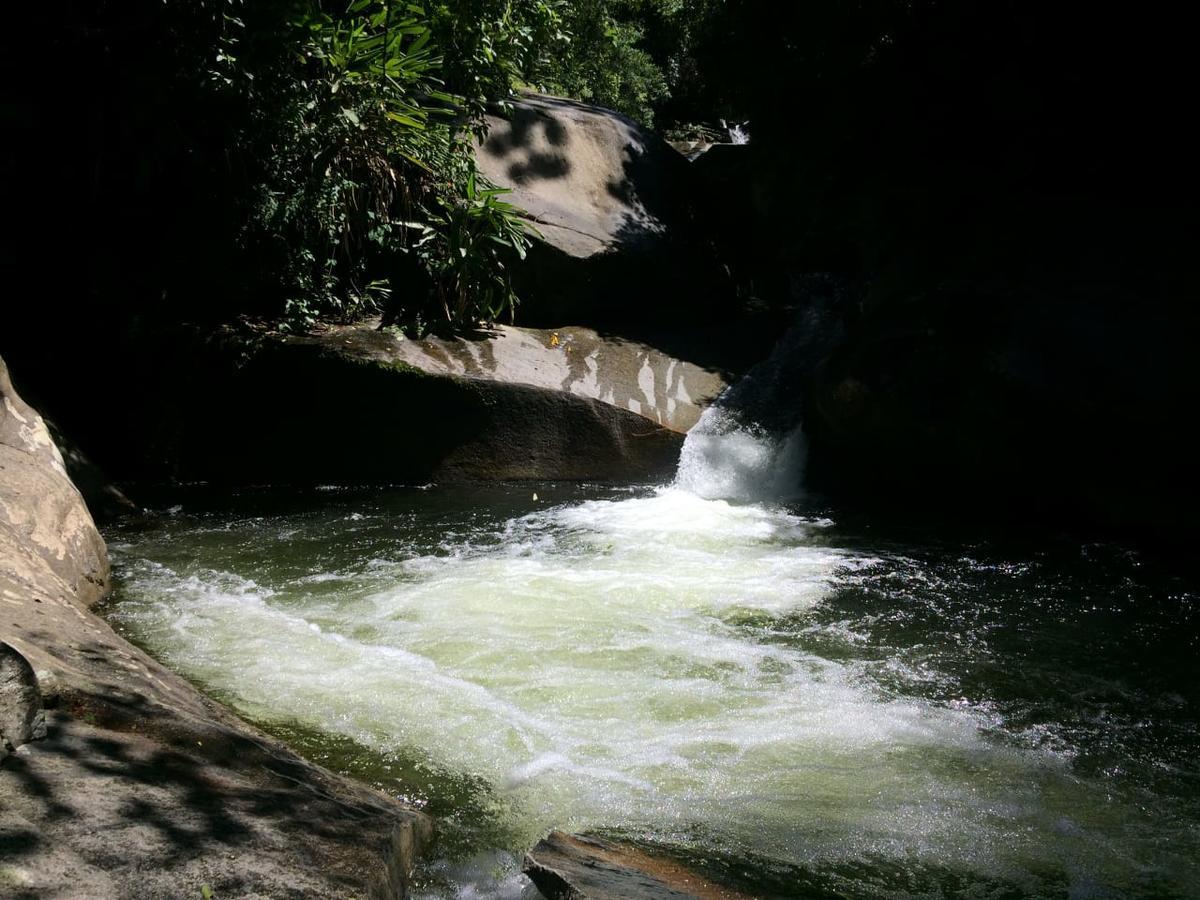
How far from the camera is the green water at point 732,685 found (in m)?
2.99

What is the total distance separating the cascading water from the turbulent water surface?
0.05 ft

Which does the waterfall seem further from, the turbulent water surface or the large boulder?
the large boulder

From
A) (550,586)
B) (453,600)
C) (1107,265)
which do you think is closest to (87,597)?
(453,600)

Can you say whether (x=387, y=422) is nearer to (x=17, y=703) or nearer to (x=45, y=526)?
(x=45, y=526)

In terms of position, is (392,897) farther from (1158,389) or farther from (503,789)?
(1158,389)

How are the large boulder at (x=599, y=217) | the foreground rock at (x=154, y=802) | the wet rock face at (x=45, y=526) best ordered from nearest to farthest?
the foreground rock at (x=154, y=802) < the wet rock face at (x=45, y=526) < the large boulder at (x=599, y=217)

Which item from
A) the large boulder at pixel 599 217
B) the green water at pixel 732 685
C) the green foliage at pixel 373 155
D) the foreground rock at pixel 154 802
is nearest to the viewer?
the foreground rock at pixel 154 802

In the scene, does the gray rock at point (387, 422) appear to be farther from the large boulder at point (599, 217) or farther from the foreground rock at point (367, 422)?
the large boulder at point (599, 217)

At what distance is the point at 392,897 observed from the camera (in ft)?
7.75

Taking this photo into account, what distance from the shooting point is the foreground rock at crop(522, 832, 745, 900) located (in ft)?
7.82

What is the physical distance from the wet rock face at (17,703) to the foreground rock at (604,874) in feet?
4.15

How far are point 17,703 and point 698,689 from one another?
99.9 inches

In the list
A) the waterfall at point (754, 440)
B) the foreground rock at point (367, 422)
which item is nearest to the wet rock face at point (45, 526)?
the foreground rock at point (367, 422)

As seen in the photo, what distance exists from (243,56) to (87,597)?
4.94 meters
